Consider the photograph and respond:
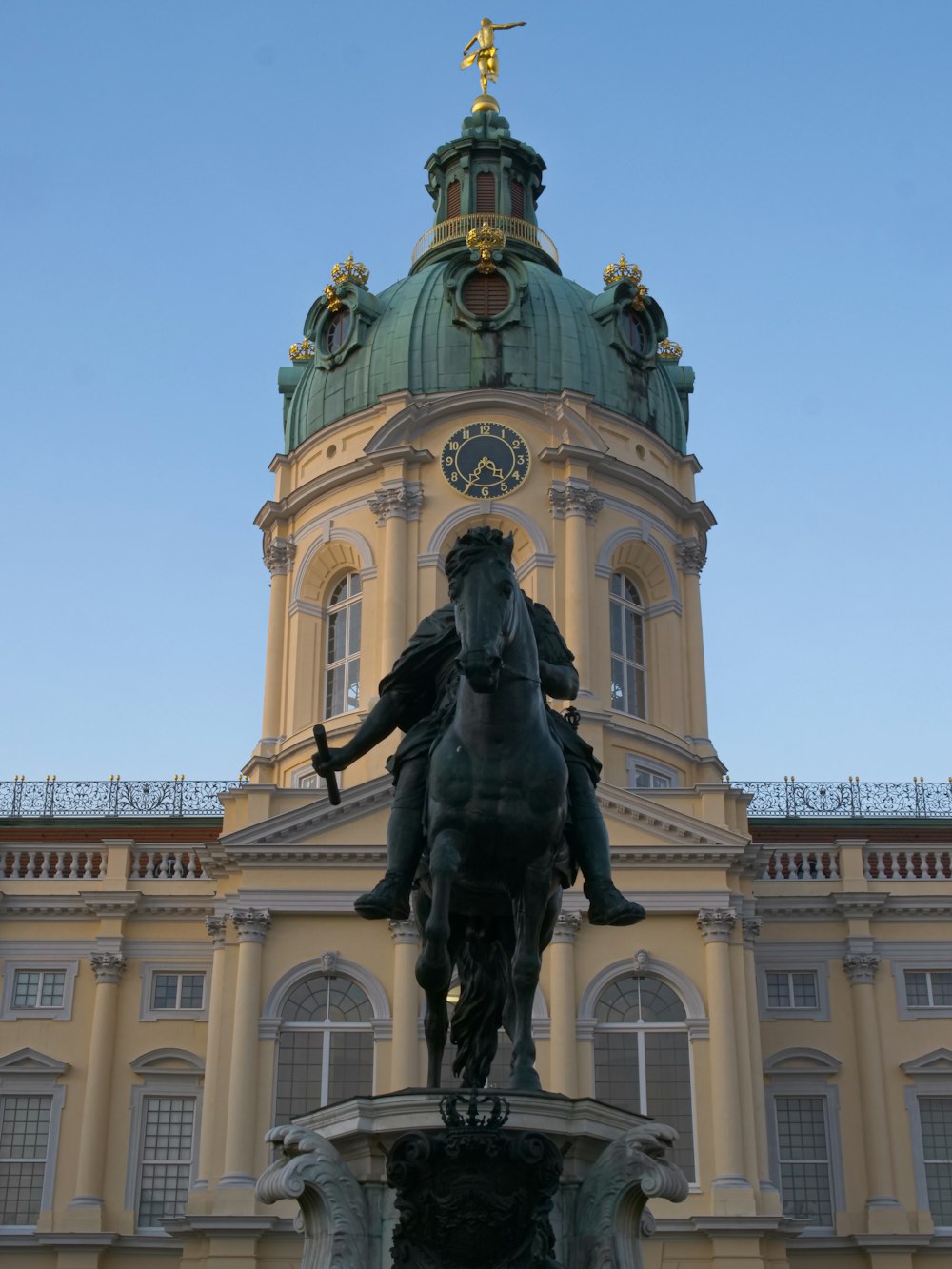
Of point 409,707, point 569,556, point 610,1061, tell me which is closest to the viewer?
point 409,707

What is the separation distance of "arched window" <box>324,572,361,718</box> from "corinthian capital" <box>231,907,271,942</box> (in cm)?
771

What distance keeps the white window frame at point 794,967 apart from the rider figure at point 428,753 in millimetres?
29227

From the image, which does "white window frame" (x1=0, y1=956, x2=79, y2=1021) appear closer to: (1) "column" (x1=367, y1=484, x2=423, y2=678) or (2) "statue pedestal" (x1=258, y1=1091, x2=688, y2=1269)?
(1) "column" (x1=367, y1=484, x2=423, y2=678)

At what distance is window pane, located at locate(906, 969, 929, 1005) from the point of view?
40.0 meters

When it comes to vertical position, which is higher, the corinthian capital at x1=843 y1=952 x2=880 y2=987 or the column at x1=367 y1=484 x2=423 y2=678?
the column at x1=367 y1=484 x2=423 y2=678

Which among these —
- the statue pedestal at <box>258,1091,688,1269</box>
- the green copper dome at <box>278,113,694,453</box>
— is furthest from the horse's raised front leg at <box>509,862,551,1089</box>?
the green copper dome at <box>278,113,694,453</box>

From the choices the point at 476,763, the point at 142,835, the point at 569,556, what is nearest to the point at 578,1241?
the point at 476,763

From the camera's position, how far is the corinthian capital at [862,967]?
3972 cm

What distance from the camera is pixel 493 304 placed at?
1841 inches

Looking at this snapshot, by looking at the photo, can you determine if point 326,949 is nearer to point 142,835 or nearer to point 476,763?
point 142,835

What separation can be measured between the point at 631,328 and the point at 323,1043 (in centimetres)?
2164

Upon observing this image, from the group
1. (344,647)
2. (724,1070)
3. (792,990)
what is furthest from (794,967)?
(344,647)

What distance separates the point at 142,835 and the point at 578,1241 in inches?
1463

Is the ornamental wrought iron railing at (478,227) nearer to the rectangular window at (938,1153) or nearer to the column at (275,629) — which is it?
the column at (275,629)
